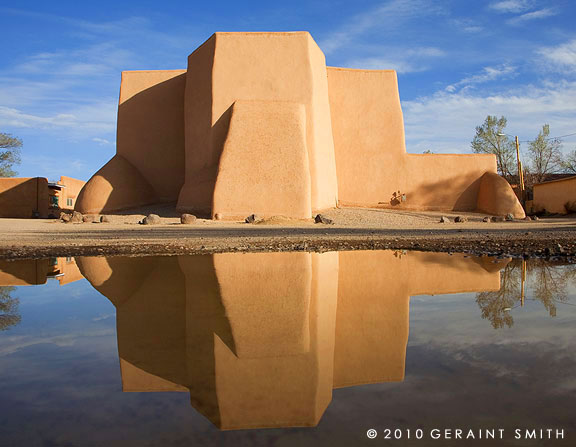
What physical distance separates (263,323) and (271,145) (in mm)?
13412

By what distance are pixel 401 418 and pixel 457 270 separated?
11.5ft

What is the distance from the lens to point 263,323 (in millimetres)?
2713

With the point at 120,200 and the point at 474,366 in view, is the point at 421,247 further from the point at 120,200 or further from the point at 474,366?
the point at 120,200

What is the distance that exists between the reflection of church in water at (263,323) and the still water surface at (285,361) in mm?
12

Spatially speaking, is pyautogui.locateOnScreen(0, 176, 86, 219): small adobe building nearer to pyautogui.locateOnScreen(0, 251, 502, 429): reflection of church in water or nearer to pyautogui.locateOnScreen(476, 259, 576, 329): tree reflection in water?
pyautogui.locateOnScreen(0, 251, 502, 429): reflection of church in water

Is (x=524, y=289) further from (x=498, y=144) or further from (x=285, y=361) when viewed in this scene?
(x=498, y=144)

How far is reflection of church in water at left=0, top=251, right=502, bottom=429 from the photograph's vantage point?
170 cm

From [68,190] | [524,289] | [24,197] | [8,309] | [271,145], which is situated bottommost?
[524,289]

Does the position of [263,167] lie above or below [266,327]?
above

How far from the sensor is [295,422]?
4.72ft

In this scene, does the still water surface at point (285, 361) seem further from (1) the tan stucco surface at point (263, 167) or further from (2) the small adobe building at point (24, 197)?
(2) the small adobe building at point (24, 197)

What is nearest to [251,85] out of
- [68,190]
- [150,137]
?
[150,137]

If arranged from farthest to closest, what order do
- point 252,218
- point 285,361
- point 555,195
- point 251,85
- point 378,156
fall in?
point 555,195 → point 378,156 → point 251,85 → point 252,218 → point 285,361

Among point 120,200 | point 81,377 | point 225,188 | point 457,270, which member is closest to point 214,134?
point 225,188
